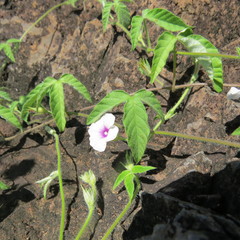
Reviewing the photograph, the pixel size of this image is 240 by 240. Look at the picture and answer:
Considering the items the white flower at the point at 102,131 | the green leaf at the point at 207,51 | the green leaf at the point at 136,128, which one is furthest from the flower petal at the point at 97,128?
the green leaf at the point at 207,51

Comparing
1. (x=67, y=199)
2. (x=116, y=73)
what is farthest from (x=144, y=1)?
(x=67, y=199)

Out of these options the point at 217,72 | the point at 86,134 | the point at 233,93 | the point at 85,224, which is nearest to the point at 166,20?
the point at 217,72

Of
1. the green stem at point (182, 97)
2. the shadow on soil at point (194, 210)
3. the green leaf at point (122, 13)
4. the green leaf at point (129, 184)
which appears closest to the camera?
the shadow on soil at point (194, 210)

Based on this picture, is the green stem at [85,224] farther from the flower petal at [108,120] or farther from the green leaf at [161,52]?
the green leaf at [161,52]

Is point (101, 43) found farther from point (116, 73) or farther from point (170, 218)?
point (170, 218)

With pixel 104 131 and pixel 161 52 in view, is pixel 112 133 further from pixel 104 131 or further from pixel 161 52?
pixel 161 52
